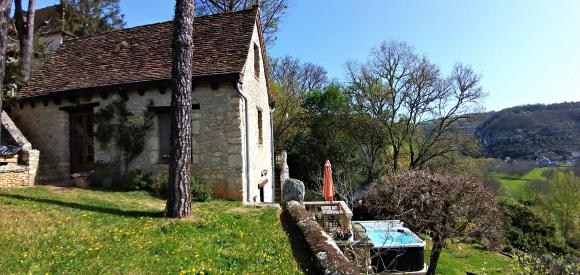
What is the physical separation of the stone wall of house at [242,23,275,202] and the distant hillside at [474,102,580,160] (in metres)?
46.5

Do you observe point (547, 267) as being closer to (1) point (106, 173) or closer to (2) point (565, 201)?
(1) point (106, 173)

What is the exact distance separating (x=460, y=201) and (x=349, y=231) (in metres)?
5.78

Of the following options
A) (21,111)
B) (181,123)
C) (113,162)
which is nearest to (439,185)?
(181,123)

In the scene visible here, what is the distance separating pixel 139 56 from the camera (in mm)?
12656

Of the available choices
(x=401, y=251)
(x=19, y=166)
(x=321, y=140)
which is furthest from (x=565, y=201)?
(x=19, y=166)

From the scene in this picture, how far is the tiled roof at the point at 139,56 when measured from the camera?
11.4 metres

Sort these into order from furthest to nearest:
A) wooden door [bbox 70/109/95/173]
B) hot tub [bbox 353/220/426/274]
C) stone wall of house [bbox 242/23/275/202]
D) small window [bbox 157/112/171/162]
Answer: wooden door [bbox 70/109/95/173] < stone wall of house [bbox 242/23/275/202] < small window [bbox 157/112/171/162] < hot tub [bbox 353/220/426/274]

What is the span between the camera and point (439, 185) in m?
13.6

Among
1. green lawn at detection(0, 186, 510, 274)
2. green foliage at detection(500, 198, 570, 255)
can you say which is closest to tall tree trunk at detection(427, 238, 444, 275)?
green lawn at detection(0, 186, 510, 274)

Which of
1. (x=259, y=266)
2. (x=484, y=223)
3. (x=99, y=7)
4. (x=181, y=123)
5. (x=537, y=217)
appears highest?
(x=99, y=7)

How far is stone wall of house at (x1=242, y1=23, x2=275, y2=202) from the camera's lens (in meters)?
12.1

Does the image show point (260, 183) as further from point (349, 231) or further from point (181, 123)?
point (181, 123)

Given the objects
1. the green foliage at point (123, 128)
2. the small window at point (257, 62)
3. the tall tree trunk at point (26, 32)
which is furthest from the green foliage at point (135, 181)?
the tall tree trunk at point (26, 32)

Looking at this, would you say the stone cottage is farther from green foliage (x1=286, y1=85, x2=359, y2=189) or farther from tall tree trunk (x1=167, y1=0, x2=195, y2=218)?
green foliage (x1=286, y1=85, x2=359, y2=189)
